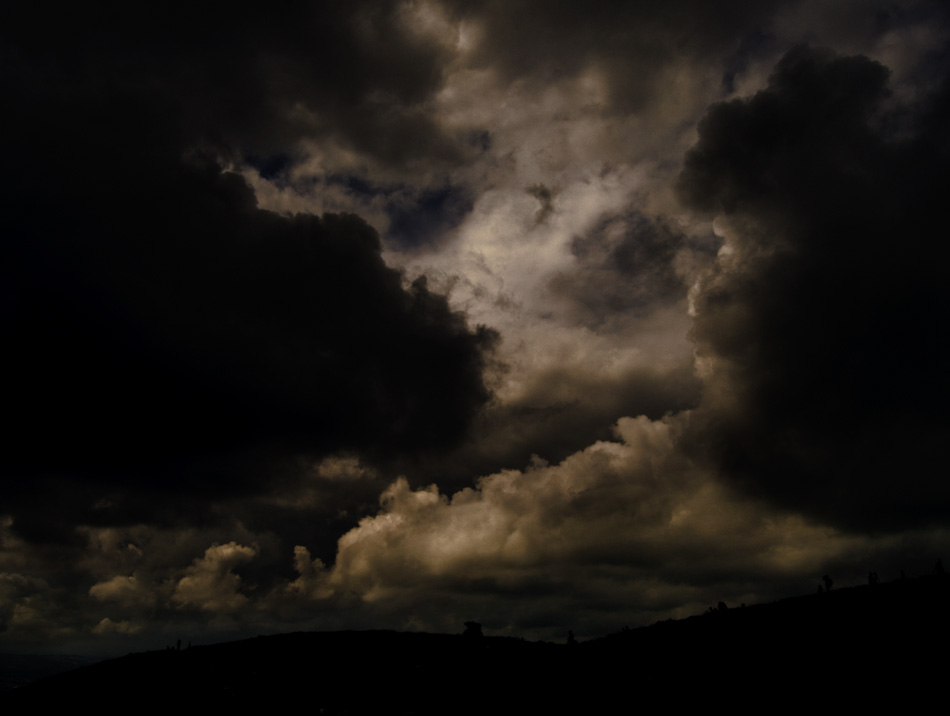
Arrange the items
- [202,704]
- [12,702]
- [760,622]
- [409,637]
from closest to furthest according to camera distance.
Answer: [760,622]
[202,704]
[12,702]
[409,637]

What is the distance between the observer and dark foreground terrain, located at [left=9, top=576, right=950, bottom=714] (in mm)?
52656

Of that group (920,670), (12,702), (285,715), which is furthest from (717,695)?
(12,702)

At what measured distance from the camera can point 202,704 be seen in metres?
75.9

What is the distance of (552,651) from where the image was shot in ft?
280

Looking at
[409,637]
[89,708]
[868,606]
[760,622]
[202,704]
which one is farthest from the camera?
[409,637]

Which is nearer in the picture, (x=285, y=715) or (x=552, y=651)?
(x=285, y=715)

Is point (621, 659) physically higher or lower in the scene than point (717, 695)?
higher

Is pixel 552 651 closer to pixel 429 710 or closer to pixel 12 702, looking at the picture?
pixel 429 710

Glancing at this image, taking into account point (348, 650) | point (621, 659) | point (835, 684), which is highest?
point (348, 650)

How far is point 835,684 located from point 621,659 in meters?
24.7

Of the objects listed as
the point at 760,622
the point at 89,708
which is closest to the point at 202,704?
the point at 89,708

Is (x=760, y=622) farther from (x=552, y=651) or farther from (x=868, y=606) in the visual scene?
(x=552, y=651)

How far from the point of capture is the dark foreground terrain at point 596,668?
52656 mm

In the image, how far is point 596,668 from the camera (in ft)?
232
